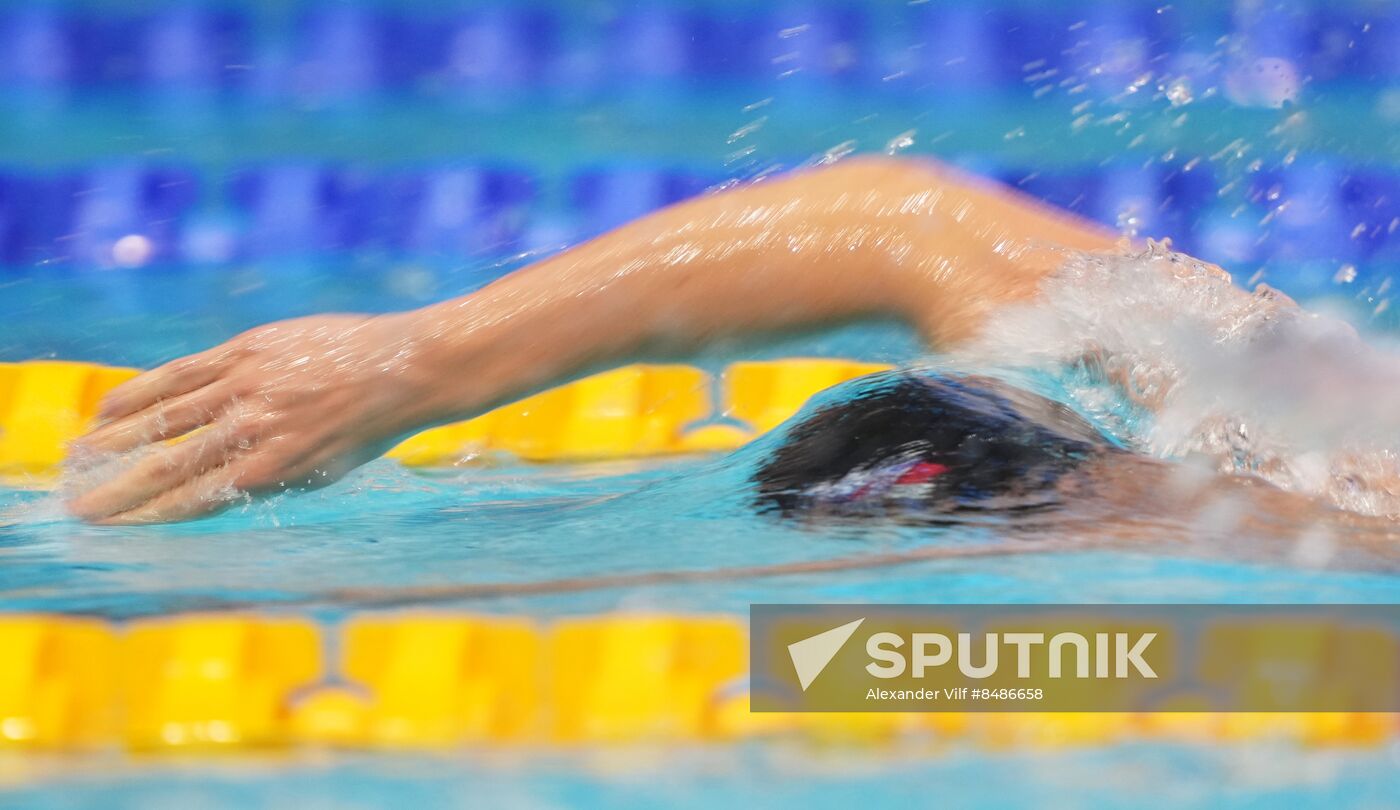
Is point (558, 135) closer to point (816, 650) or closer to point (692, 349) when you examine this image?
point (692, 349)

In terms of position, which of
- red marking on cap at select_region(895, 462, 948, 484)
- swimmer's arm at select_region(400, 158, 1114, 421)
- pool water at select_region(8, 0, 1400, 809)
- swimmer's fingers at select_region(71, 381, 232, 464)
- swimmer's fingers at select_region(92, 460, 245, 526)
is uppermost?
pool water at select_region(8, 0, 1400, 809)

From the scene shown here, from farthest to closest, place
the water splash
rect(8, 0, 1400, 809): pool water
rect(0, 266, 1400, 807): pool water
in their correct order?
rect(8, 0, 1400, 809): pool water
the water splash
rect(0, 266, 1400, 807): pool water

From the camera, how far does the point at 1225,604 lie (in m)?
1.24

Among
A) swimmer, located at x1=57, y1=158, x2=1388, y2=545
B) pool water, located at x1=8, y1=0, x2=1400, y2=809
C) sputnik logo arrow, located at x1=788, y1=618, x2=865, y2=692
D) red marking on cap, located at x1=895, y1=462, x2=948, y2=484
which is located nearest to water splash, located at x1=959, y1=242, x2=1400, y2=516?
swimmer, located at x1=57, y1=158, x2=1388, y2=545

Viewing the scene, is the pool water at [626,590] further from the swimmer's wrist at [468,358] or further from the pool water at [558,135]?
the pool water at [558,135]

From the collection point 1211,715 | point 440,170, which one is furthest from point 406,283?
point 1211,715

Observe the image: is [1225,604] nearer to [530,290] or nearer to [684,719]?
[684,719]

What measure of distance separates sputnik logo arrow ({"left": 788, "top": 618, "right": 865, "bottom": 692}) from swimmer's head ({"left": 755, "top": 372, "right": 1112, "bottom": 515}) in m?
0.20

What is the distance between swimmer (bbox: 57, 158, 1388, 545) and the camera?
139cm

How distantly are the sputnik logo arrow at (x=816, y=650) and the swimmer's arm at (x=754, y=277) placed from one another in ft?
1.42

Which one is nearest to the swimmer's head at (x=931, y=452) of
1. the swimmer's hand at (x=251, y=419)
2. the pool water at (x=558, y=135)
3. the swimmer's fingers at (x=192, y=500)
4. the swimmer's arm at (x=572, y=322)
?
the swimmer's arm at (x=572, y=322)

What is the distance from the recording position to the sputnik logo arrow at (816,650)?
47.4 inches

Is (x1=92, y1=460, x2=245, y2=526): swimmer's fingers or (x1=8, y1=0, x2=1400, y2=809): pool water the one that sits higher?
(x1=8, y1=0, x2=1400, y2=809): pool water

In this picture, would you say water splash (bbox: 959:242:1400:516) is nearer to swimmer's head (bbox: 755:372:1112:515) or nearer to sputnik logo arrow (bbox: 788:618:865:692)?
swimmer's head (bbox: 755:372:1112:515)
